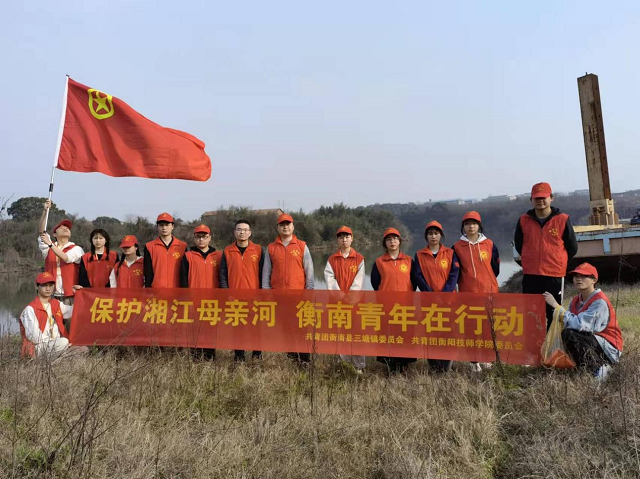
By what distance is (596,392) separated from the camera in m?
3.30

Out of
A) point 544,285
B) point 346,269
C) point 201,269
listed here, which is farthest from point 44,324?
point 544,285

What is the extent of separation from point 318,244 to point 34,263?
71.4 ft

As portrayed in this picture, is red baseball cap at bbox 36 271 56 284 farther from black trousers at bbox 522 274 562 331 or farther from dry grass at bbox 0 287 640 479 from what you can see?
black trousers at bbox 522 274 562 331

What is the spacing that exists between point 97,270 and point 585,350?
16.3 feet

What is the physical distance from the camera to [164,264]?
5.14m

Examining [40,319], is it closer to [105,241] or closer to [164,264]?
[105,241]

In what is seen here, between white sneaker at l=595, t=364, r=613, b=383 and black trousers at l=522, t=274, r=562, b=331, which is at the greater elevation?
black trousers at l=522, t=274, r=562, b=331

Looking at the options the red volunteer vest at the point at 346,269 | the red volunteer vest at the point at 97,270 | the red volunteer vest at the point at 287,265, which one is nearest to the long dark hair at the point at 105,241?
the red volunteer vest at the point at 97,270

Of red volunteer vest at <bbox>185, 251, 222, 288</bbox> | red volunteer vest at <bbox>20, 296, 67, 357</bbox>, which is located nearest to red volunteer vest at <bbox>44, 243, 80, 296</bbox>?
red volunteer vest at <bbox>20, 296, 67, 357</bbox>

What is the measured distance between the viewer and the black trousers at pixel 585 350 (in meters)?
3.70

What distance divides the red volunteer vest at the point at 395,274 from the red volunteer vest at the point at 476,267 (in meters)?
0.52

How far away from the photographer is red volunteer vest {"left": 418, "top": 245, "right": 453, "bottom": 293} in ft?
15.2

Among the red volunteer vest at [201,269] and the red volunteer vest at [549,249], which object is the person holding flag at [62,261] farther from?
the red volunteer vest at [549,249]

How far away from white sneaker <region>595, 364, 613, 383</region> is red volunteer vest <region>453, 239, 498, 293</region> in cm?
120
